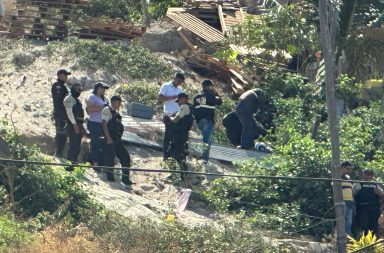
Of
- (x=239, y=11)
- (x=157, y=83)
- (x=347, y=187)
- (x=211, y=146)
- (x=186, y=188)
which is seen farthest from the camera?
(x=239, y=11)

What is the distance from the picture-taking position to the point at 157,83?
26.9m

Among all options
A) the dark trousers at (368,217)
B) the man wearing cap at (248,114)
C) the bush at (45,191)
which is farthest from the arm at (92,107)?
the dark trousers at (368,217)

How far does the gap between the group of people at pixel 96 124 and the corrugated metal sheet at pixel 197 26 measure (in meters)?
8.00

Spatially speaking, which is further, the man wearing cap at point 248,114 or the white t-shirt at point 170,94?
the man wearing cap at point 248,114

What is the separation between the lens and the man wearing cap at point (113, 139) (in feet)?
68.7

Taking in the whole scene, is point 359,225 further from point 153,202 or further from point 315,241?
point 153,202

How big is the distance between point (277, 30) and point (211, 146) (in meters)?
4.97

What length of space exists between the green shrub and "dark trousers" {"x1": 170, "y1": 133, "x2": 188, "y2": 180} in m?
4.55

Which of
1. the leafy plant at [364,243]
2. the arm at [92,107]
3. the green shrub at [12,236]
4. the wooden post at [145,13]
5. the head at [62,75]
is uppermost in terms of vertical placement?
the wooden post at [145,13]

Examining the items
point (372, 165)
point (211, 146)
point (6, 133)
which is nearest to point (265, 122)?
point (211, 146)

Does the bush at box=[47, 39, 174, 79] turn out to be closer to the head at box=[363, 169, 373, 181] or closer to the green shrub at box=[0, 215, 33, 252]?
the head at box=[363, 169, 373, 181]

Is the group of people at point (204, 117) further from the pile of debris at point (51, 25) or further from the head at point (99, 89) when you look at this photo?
the pile of debris at point (51, 25)

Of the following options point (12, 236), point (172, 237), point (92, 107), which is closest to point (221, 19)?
point (92, 107)

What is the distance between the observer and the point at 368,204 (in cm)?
2077
